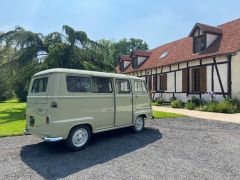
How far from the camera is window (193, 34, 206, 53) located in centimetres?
1874

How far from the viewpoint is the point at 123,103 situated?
8.03 metres

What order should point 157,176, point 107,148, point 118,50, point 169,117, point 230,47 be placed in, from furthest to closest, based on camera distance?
point 118,50 < point 230,47 < point 169,117 < point 107,148 < point 157,176

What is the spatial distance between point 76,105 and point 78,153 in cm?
124

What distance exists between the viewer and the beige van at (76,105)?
6.12 metres

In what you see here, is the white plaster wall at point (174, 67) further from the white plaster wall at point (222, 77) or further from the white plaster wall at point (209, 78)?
the white plaster wall at point (222, 77)

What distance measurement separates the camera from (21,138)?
7957mm

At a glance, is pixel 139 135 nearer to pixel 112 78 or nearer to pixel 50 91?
pixel 112 78

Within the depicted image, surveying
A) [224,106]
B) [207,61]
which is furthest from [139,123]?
[207,61]

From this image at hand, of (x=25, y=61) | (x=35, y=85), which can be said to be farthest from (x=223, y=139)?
(x=25, y=61)

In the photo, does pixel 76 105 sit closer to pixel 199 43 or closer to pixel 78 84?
pixel 78 84

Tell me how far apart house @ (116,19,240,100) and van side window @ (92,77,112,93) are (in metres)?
10.4

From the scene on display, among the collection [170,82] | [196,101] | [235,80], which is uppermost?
[170,82]

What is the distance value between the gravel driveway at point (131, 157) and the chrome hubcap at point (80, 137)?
257 millimetres

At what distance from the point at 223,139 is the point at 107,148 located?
3.75 meters
